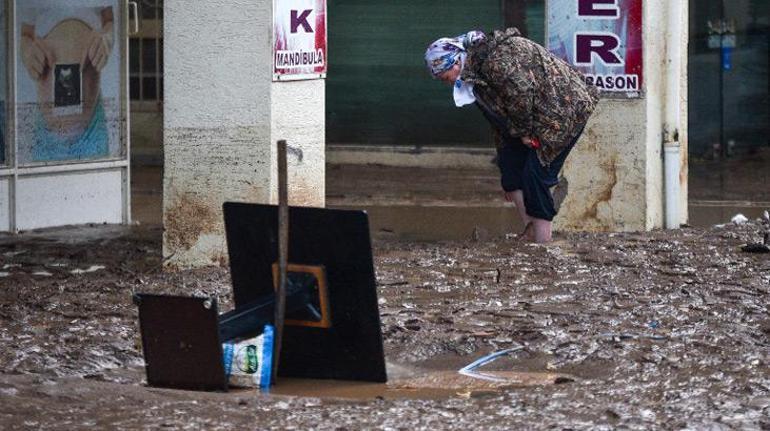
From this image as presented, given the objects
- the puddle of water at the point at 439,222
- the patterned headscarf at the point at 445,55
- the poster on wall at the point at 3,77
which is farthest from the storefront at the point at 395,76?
the patterned headscarf at the point at 445,55

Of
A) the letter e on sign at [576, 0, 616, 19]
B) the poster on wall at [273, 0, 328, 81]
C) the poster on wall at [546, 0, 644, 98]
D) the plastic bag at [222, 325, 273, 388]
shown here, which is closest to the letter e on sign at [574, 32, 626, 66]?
the poster on wall at [546, 0, 644, 98]

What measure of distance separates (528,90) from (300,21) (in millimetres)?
1436

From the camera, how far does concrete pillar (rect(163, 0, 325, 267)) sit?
9.13m

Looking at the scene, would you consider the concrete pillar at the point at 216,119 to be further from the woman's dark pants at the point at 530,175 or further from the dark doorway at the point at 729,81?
the dark doorway at the point at 729,81

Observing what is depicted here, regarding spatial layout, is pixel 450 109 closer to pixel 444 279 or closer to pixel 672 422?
pixel 444 279

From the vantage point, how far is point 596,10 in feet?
35.8

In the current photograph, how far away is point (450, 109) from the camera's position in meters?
16.6

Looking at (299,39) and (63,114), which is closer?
(299,39)

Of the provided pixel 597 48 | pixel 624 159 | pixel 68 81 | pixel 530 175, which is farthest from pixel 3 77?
pixel 624 159

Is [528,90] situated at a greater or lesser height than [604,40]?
lesser

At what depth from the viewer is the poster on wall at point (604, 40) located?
10.9m

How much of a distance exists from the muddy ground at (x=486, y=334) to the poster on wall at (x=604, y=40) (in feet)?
3.76

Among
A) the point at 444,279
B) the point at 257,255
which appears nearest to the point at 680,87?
the point at 444,279

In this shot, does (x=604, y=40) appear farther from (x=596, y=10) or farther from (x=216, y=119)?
(x=216, y=119)
